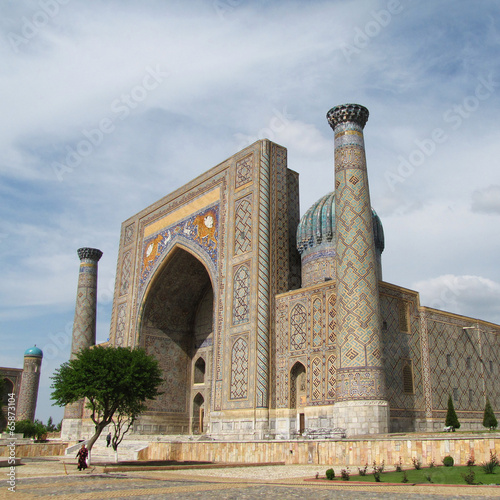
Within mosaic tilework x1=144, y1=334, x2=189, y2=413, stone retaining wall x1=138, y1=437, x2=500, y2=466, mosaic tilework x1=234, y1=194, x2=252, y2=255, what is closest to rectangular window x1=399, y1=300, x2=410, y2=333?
mosaic tilework x1=234, y1=194, x2=252, y2=255

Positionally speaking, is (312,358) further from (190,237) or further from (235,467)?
(190,237)

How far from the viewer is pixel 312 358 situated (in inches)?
489

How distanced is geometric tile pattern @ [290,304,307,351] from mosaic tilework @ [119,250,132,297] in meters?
8.44

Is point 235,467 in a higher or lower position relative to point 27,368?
lower

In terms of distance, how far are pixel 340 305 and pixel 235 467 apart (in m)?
3.88

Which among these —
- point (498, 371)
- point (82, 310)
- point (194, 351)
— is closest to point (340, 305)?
point (498, 371)

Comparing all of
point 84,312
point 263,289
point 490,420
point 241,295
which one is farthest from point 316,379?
point 84,312

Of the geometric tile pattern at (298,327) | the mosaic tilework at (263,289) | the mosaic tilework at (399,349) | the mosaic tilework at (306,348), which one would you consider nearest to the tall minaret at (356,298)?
the mosaic tilework at (306,348)

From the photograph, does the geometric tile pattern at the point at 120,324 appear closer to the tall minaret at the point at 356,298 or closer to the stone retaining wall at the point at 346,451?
the stone retaining wall at the point at 346,451

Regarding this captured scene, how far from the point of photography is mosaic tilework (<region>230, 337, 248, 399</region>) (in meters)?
13.5

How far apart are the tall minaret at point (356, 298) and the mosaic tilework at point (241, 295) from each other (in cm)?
315

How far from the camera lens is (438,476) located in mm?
6262

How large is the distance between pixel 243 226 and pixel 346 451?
297 inches

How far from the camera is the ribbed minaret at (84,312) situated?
828 inches
